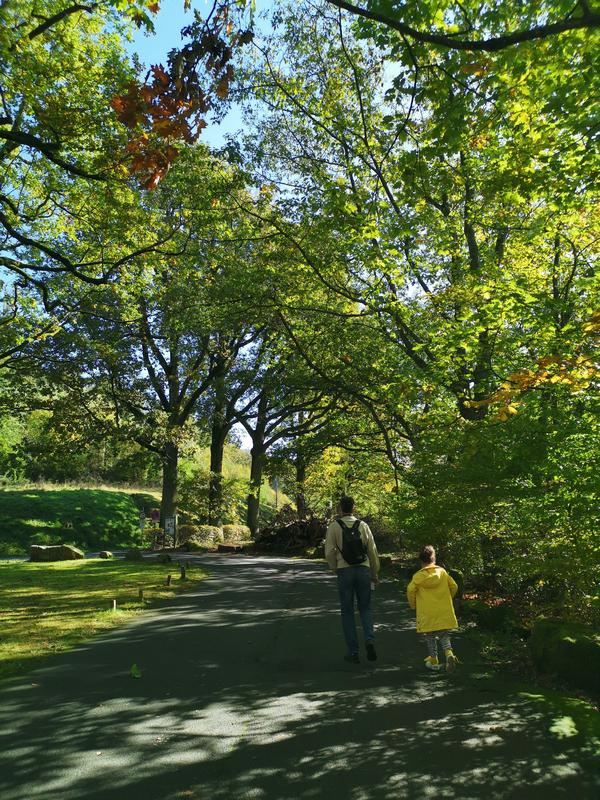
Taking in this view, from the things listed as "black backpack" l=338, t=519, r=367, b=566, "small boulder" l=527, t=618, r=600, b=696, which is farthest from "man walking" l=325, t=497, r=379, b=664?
"small boulder" l=527, t=618, r=600, b=696

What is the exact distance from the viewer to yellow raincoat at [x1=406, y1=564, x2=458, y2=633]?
659 cm

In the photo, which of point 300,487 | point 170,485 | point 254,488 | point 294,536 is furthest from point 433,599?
point 300,487

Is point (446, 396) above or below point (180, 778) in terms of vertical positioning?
above

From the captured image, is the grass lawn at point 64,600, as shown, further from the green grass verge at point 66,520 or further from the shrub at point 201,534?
the green grass verge at point 66,520

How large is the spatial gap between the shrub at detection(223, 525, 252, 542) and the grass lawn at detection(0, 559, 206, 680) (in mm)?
12537

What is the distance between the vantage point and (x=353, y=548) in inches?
280

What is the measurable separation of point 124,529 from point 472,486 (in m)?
27.5

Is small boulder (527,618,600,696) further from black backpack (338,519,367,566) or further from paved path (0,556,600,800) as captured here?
black backpack (338,519,367,566)

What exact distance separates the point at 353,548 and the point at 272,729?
2777 millimetres

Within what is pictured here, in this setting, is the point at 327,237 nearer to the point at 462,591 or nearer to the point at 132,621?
the point at 462,591

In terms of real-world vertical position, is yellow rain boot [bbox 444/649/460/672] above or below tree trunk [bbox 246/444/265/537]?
below

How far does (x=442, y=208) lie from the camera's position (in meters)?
16.7

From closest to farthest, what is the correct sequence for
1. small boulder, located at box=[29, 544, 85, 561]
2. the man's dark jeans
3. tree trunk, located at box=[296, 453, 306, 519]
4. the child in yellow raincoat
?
the child in yellow raincoat → the man's dark jeans → small boulder, located at box=[29, 544, 85, 561] → tree trunk, located at box=[296, 453, 306, 519]

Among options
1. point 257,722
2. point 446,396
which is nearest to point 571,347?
point 446,396
